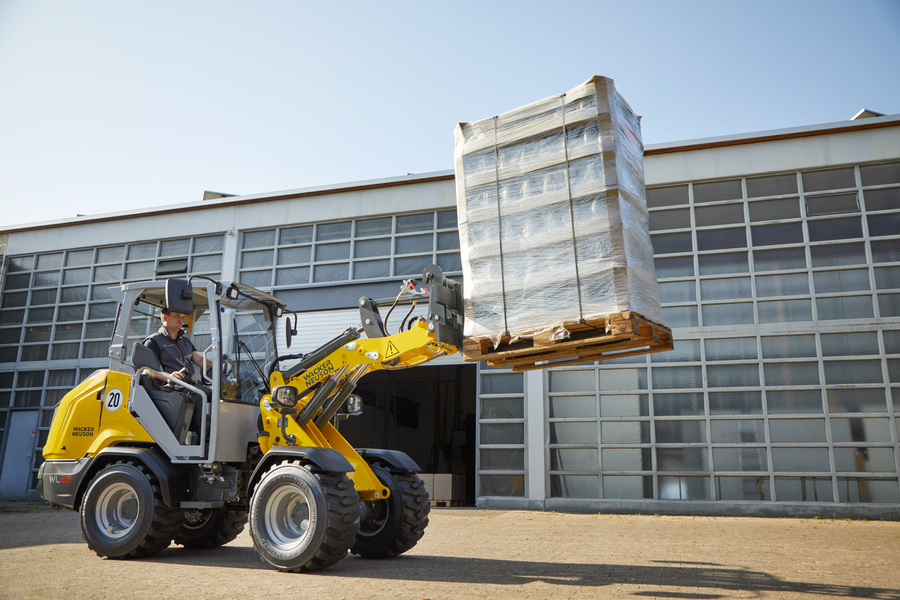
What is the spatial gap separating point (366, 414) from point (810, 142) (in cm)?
1635

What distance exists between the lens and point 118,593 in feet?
17.5

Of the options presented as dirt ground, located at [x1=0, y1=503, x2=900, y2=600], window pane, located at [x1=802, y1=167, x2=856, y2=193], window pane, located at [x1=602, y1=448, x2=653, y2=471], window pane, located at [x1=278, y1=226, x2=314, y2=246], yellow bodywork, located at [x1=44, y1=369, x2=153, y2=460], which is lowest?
dirt ground, located at [x1=0, y1=503, x2=900, y2=600]

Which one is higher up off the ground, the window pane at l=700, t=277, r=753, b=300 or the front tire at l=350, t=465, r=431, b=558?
the window pane at l=700, t=277, r=753, b=300

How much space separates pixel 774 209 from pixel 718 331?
3035mm

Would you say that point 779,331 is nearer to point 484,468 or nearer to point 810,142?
point 810,142

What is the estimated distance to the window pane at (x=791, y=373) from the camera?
1376cm

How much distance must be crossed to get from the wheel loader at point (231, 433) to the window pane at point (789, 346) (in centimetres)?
960

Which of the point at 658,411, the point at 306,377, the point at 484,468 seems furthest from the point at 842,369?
the point at 306,377

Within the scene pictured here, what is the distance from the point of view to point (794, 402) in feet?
45.0

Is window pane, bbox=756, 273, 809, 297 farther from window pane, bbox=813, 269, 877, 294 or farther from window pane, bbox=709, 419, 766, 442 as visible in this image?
window pane, bbox=709, 419, 766, 442

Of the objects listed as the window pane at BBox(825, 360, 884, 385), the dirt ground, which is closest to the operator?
the dirt ground

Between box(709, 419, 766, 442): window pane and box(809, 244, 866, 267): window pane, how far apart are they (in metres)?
3.72

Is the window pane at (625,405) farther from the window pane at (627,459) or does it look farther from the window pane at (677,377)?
the window pane at (627,459)

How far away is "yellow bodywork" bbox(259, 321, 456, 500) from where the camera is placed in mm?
6828
